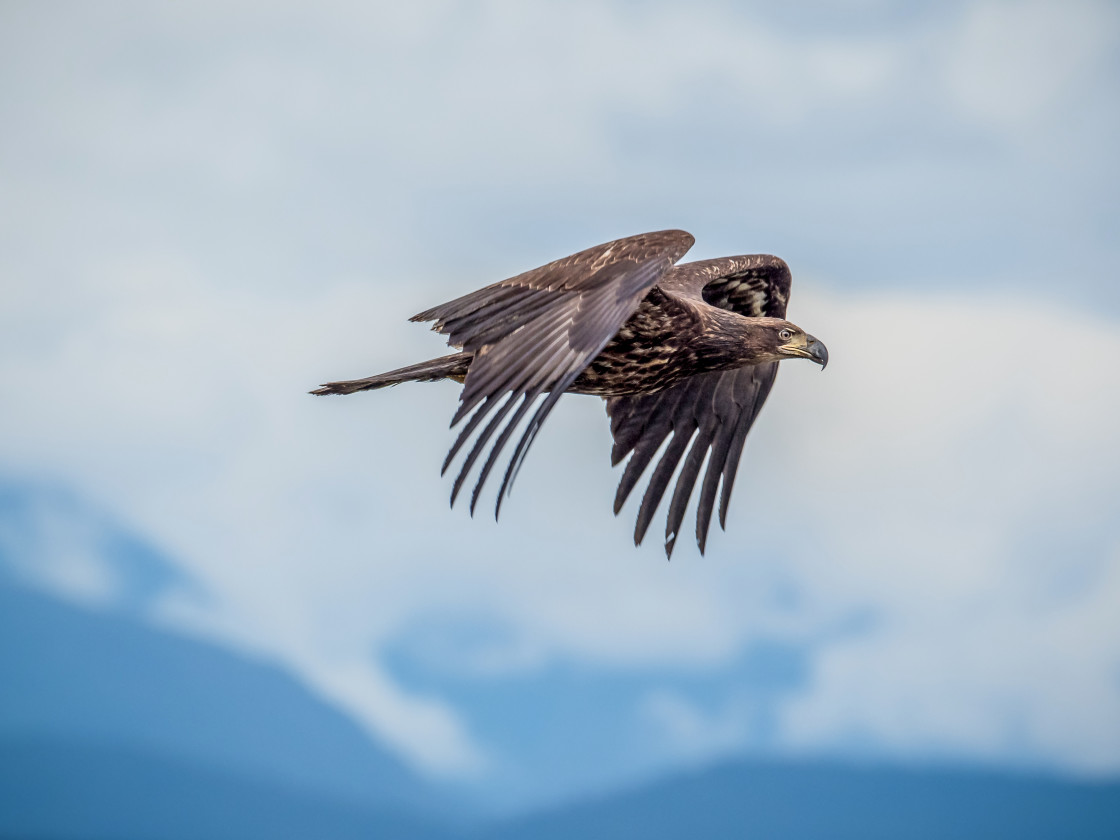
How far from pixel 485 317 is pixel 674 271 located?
2.26m

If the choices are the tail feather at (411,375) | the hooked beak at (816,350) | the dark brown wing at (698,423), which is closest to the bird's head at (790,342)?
the hooked beak at (816,350)

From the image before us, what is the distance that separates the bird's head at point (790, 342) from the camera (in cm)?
750

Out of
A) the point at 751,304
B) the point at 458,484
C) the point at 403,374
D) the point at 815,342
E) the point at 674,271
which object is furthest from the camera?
the point at 751,304

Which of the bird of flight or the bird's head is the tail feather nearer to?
the bird of flight

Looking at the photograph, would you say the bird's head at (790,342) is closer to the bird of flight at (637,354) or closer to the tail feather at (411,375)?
the bird of flight at (637,354)

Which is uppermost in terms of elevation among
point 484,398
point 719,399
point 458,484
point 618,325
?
point 719,399

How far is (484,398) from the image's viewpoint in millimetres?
5738

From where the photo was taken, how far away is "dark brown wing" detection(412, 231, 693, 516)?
18.4 feet

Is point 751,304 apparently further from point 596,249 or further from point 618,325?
point 618,325

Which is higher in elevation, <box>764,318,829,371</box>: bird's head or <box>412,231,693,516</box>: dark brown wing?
<box>764,318,829,371</box>: bird's head

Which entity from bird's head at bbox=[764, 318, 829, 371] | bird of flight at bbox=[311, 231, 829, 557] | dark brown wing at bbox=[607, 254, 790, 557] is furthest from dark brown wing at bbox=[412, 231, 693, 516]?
dark brown wing at bbox=[607, 254, 790, 557]

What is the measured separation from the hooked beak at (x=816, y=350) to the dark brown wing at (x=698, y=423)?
2.59 ft

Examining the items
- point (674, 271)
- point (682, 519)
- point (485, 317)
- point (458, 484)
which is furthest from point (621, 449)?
point (458, 484)

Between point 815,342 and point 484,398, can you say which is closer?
point 484,398
